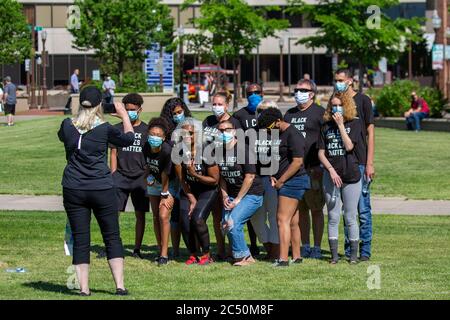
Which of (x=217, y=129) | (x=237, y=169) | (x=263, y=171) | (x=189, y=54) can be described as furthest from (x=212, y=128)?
(x=189, y=54)

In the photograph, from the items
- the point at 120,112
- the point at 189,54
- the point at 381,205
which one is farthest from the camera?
the point at 189,54

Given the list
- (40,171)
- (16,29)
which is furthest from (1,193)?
(16,29)

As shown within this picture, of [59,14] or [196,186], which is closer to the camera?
[196,186]

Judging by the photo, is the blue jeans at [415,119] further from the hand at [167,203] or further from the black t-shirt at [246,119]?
the hand at [167,203]

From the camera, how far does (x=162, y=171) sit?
13.0 metres

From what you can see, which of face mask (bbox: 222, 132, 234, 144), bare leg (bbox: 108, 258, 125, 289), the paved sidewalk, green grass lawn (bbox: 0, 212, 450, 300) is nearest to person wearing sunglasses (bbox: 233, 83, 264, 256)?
face mask (bbox: 222, 132, 234, 144)

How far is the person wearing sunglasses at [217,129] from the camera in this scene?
12.6 meters

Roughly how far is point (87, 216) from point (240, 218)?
105 inches

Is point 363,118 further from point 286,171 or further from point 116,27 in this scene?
point 116,27

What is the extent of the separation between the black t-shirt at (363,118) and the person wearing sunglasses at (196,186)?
5.40ft

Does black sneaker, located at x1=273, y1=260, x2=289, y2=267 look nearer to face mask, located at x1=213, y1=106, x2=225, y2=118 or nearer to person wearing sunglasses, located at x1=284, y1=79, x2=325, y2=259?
person wearing sunglasses, located at x1=284, y1=79, x2=325, y2=259

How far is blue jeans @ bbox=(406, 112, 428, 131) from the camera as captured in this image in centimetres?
3828

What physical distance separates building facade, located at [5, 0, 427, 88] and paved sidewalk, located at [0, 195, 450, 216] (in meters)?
73.2

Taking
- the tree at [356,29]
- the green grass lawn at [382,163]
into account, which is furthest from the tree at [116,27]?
the green grass lawn at [382,163]
